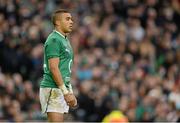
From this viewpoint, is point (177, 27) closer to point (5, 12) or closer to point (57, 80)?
point (5, 12)

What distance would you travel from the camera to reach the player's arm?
9664mm

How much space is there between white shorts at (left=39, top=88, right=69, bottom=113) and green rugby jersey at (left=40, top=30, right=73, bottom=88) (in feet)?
0.25

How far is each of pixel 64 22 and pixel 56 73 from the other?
0.71m

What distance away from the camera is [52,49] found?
9781mm

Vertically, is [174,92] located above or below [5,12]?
below

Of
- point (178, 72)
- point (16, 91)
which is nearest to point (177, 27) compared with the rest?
point (178, 72)

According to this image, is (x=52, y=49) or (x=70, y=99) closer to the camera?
(x=70, y=99)

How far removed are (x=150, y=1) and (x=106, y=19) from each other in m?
1.93

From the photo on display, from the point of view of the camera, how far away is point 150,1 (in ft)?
80.4

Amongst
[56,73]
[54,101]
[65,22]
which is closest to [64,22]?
[65,22]

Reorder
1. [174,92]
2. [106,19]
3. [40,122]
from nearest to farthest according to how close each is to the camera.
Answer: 1. [40,122]
2. [174,92]
3. [106,19]

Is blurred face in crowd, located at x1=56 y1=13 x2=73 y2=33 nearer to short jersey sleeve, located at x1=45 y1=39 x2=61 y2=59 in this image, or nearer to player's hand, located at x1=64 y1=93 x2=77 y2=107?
short jersey sleeve, located at x1=45 y1=39 x2=61 y2=59

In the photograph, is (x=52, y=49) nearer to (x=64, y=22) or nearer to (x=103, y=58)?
(x=64, y=22)

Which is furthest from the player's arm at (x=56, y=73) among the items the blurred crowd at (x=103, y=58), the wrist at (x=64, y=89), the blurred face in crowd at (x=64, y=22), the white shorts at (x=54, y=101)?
the blurred crowd at (x=103, y=58)
